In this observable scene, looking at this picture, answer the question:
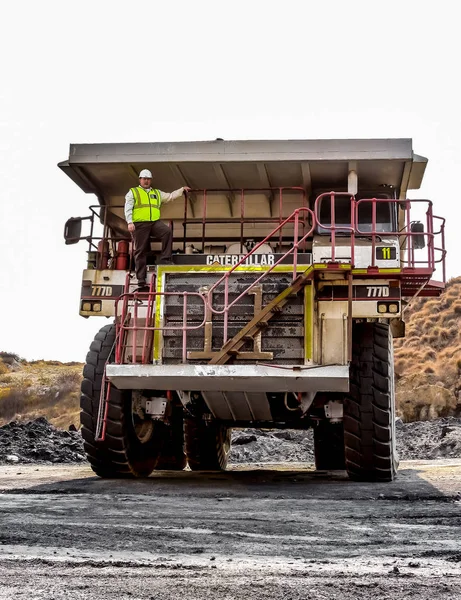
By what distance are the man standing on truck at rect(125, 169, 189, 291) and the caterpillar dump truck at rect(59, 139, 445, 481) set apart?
0.48ft

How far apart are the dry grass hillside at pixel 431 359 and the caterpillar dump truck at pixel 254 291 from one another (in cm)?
1755

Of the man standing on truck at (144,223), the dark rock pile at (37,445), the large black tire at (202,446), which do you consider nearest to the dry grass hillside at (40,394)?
the dark rock pile at (37,445)

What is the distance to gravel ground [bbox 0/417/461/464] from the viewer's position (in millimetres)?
16344

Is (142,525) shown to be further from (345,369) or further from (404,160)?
(404,160)

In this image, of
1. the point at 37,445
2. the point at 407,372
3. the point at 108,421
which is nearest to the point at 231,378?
the point at 108,421

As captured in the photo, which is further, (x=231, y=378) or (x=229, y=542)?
(x=231, y=378)

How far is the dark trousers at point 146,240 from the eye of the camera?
31.8 feet

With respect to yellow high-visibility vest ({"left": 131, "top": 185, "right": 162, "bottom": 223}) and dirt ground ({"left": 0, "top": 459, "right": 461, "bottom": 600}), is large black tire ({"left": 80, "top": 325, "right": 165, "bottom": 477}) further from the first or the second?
yellow high-visibility vest ({"left": 131, "top": 185, "right": 162, "bottom": 223})

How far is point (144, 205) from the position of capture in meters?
9.97

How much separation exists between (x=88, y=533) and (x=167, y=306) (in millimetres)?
4053

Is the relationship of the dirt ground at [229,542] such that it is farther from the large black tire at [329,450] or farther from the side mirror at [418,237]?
the large black tire at [329,450]

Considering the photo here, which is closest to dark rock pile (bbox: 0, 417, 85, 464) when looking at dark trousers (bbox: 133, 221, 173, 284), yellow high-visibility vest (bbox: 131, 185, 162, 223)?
dark trousers (bbox: 133, 221, 173, 284)

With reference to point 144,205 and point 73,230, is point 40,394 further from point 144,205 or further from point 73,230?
point 144,205

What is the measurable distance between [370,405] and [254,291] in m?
1.73
